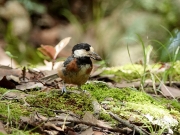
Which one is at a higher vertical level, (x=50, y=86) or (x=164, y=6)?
(x=164, y=6)

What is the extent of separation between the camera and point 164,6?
8.23m

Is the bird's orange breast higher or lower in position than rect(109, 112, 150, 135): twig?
higher

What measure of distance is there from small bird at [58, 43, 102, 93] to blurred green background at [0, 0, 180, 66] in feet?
13.3

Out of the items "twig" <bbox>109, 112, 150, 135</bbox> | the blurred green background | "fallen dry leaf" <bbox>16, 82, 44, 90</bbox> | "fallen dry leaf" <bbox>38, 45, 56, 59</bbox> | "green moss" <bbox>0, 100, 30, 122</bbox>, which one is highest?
the blurred green background

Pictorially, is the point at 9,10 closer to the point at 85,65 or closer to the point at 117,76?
the point at 117,76

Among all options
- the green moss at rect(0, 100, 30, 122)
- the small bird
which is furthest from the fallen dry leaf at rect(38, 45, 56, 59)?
the green moss at rect(0, 100, 30, 122)

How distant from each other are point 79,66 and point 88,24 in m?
7.10

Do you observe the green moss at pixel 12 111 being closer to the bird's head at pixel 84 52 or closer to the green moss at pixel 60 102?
the green moss at pixel 60 102

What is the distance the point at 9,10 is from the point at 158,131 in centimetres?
778

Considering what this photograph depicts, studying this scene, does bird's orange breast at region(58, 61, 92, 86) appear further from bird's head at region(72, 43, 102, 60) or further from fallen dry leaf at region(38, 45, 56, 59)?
fallen dry leaf at region(38, 45, 56, 59)

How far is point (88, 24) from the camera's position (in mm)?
10164

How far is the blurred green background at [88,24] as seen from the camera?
8047 mm

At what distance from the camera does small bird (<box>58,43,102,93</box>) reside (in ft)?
10.3

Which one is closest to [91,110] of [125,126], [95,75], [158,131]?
[125,126]
